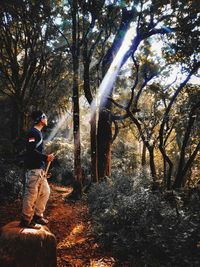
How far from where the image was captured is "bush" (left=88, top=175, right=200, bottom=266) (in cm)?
609

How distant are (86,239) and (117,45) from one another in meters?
9.80

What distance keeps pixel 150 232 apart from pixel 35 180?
2.95m

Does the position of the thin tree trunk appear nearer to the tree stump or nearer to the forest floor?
the forest floor

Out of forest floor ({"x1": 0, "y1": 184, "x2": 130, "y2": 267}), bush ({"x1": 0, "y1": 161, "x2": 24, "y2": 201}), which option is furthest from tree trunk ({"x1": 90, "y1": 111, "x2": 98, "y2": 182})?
bush ({"x1": 0, "y1": 161, "x2": 24, "y2": 201})

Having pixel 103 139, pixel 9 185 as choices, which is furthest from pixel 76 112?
pixel 9 185

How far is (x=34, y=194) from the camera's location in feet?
18.6

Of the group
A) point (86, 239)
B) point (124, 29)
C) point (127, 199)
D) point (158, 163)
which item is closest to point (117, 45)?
point (124, 29)

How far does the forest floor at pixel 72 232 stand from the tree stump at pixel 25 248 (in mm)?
1256

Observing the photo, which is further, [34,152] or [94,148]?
[94,148]

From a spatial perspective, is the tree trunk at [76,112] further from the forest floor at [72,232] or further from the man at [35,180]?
the man at [35,180]

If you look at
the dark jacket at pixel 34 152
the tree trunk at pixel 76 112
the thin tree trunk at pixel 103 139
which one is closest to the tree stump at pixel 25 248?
the dark jacket at pixel 34 152

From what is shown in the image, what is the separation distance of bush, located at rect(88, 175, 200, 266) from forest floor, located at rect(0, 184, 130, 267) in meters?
0.33

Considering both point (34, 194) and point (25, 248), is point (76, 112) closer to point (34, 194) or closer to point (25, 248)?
point (34, 194)

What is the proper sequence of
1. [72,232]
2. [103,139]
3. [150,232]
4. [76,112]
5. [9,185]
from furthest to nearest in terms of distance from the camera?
[103,139] < [76,112] < [9,185] < [72,232] < [150,232]
